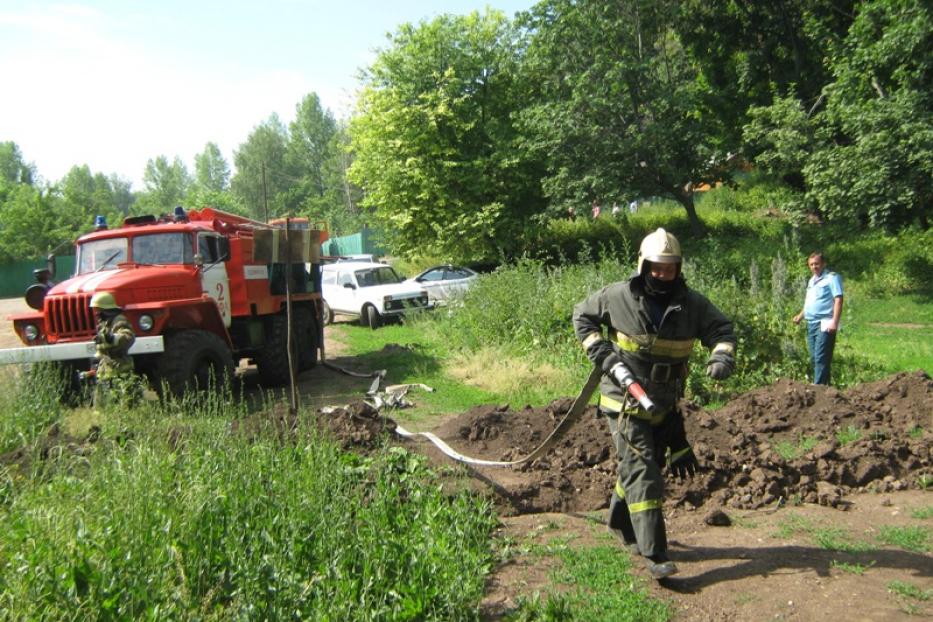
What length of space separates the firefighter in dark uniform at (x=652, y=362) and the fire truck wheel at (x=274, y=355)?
794 cm

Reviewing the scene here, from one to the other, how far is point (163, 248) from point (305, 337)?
3129 mm

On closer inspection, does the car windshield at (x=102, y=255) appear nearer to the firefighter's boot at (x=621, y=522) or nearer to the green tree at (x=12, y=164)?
the firefighter's boot at (x=621, y=522)

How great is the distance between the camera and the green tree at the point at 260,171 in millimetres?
82312

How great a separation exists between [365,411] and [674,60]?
21950mm

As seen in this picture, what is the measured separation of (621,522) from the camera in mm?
4852

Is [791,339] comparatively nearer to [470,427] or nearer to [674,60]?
[470,427]

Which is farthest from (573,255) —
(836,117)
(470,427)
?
(470,427)

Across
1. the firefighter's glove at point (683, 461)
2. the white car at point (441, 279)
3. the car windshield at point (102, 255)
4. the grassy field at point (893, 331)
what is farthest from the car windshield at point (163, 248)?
the white car at point (441, 279)

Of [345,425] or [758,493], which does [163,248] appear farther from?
[758,493]

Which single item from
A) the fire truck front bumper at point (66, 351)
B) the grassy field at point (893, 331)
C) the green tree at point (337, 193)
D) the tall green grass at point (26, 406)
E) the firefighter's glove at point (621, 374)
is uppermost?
the green tree at point (337, 193)

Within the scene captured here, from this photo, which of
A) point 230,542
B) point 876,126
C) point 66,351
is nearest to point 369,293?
point 66,351

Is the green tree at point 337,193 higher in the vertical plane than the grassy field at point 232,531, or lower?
higher

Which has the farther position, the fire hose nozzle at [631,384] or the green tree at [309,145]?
the green tree at [309,145]

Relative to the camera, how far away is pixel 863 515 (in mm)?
5398
